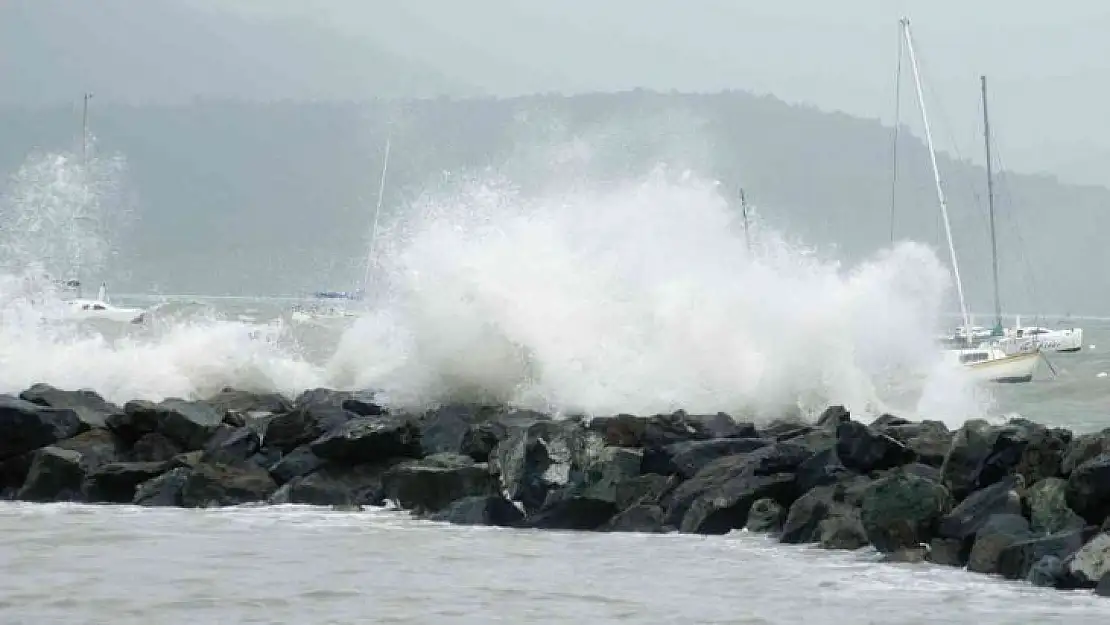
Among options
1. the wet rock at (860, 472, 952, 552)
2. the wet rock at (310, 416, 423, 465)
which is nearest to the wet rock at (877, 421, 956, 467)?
the wet rock at (860, 472, 952, 552)

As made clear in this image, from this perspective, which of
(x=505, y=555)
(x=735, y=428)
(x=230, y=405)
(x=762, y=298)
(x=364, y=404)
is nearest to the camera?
(x=505, y=555)

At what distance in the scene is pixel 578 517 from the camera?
10.6 meters

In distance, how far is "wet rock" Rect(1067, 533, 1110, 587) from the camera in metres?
8.14

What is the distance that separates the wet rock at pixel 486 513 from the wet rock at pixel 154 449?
3.12m

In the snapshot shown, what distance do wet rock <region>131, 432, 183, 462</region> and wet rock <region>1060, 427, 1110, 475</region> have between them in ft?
22.0

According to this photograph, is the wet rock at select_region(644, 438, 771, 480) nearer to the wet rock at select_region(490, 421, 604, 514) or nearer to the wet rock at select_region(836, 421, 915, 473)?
the wet rock at select_region(490, 421, 604, 514)

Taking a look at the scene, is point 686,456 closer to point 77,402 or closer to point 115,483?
point 115,483

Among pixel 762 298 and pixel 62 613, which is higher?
pixel 762 298

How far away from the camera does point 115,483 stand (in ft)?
38.9

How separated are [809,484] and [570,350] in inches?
243

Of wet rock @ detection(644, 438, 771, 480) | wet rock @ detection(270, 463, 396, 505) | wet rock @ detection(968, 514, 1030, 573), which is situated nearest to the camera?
wet rock @ detection(968, 514, 1030, 573)

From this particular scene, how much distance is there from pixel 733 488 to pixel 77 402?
6.62 metres

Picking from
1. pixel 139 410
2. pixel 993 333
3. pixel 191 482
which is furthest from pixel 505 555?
pixel 993 333

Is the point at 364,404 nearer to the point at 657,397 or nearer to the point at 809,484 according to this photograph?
the point at 657,397
